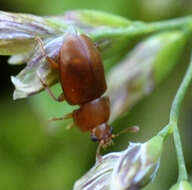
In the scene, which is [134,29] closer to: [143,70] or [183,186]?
[143,70]

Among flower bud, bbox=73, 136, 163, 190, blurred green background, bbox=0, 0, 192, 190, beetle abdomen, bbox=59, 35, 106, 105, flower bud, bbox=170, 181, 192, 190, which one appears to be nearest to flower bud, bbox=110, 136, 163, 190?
flower bud, bbox=73, 136, 163, 190

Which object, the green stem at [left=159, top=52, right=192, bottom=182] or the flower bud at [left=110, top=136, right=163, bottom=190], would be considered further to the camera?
the green stem at [left=159, top=52, right=192, bottom=182]

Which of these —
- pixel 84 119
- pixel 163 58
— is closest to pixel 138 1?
pixel 163 58

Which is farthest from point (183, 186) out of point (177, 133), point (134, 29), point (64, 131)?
point (64, 131)

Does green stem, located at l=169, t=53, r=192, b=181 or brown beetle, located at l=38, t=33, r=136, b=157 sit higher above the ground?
brown beetle, located at l=38, t=33, r=136, b=157

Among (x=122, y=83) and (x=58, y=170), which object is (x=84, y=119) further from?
(x=58, y=170)

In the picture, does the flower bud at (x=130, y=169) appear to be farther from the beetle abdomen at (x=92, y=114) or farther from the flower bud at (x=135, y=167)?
the beetle abdomen at (x=92, y=114)

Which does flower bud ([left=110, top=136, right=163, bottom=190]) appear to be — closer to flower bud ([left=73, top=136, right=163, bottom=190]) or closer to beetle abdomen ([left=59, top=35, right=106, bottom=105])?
flower bud ([left=73, top=136, right=163, bottom=190])
